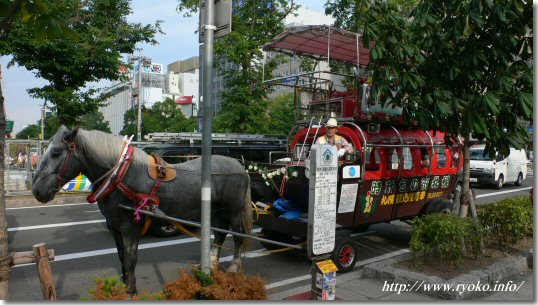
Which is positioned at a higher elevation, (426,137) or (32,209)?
(426,137)

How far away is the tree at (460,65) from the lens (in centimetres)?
533

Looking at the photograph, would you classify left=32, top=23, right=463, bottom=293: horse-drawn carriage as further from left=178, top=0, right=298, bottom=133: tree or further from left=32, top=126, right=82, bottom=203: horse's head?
left=178, top=0, right=298, bottom=133: tree

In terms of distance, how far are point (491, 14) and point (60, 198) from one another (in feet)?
45.5

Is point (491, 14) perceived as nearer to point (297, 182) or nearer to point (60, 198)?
point (297, 182)

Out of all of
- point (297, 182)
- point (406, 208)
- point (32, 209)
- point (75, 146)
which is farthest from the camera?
point (32, 209)

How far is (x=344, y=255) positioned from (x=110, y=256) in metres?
4.01

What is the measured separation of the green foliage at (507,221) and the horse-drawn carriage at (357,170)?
3.71 feet

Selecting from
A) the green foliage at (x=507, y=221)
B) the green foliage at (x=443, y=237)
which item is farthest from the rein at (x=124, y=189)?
the green foliage at (x=507, y=221)

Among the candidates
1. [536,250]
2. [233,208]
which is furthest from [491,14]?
[233,208]

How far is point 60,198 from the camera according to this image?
1441 cm

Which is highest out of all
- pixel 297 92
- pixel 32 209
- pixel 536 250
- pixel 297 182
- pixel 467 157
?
pixel 297 92

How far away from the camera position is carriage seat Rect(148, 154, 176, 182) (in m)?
4.90

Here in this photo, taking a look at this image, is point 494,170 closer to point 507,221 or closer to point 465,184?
point 507,221

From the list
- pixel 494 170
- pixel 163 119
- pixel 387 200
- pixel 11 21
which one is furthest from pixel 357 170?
pixel 163 119
